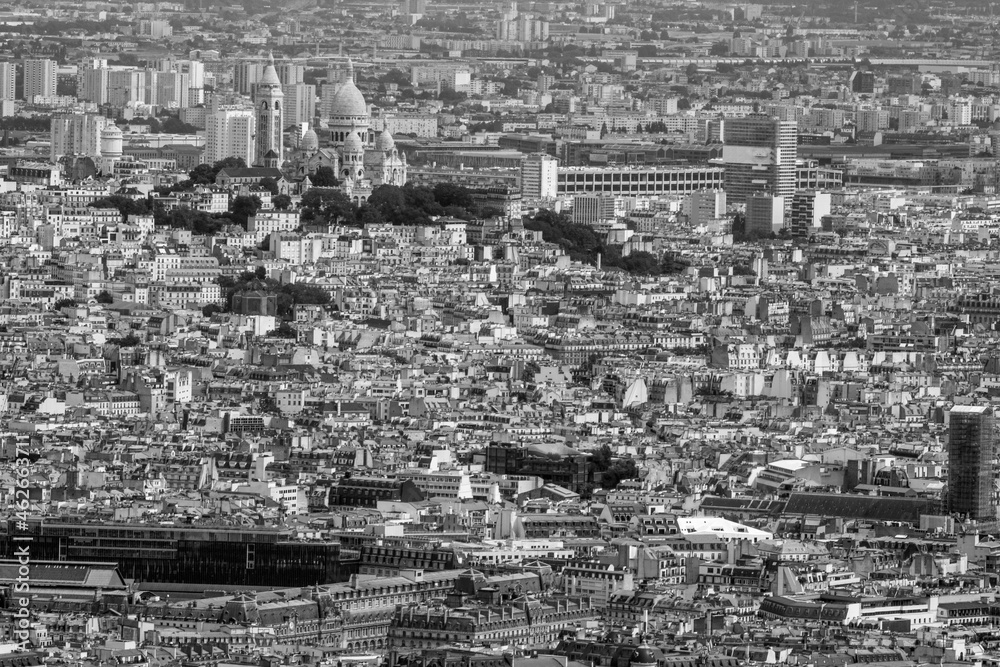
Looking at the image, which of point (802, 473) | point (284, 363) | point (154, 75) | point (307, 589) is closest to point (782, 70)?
point (154, 75)

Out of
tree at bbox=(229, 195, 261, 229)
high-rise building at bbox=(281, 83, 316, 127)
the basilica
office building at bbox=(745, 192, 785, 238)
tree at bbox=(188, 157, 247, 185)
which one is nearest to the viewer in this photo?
tree at bbox=(229, 195, 261, 229)

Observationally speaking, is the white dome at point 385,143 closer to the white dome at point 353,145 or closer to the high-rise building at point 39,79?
the white dome at point 353,145

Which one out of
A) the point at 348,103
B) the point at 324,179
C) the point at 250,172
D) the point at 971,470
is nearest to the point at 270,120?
the point at 348,103

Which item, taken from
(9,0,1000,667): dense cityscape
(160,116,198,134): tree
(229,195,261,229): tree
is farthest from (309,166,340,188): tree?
(160,116,198,134): tree

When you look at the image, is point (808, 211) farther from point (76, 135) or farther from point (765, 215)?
point (76, 135)

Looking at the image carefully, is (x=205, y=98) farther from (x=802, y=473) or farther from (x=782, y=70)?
(x=802, y=473)

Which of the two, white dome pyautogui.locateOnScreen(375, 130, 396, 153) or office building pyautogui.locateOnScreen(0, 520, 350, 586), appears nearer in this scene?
office building pyautogui.locateOnScreen(0, 520, 350, 586)

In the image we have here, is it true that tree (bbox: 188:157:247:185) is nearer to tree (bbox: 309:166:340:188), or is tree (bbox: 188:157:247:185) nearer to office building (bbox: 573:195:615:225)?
tree (bbox: 309:166:340:188)
